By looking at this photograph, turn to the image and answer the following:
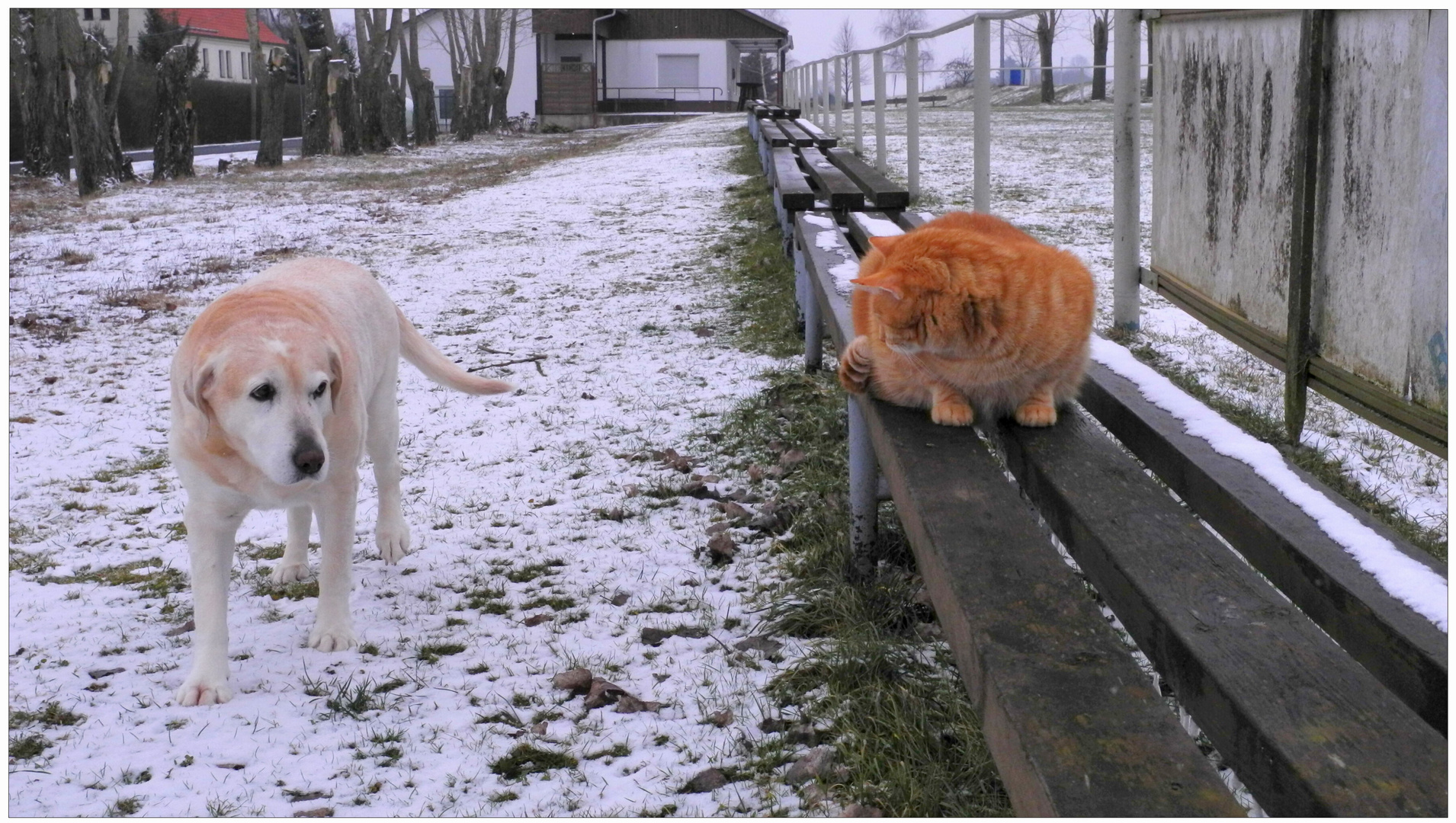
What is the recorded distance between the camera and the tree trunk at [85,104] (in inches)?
591

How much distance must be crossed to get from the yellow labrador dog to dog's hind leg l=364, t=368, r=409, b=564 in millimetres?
208

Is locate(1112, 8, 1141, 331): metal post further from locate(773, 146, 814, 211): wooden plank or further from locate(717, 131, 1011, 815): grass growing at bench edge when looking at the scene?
locate(717, 131, 1011, 815): grass growing at bench edge

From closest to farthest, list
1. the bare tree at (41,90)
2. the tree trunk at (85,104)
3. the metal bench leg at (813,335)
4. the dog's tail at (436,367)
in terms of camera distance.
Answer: the dog's tail at (436,367), the metal bench leg at (813,335), the tree trunk at (85,104), the bare tree at (41,90)

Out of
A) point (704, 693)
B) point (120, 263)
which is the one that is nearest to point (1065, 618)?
point (704, 693)

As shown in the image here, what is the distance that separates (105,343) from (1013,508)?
6295mm

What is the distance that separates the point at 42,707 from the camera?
270 centimetres

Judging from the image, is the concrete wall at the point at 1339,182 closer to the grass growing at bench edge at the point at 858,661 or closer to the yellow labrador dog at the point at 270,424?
the grass growing at bench edge at the point at 858,661

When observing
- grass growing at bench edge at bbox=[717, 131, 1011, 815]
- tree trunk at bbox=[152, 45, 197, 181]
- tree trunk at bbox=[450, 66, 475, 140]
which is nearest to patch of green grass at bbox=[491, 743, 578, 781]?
grass growing at bench edge at bbox=[717, 131, 1011, 815]

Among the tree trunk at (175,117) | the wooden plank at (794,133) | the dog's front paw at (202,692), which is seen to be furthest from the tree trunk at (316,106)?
the dog's front paw at (202,692)

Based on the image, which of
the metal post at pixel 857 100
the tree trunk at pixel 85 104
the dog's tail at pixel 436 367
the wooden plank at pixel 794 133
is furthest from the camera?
the tree trunk at pixel 85 104

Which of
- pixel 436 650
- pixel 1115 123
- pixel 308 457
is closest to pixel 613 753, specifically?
pixel 436 650

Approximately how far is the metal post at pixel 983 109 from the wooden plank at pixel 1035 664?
455 cm

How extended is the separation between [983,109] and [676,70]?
40252mm

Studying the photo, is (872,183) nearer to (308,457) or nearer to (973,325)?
(973,325)
